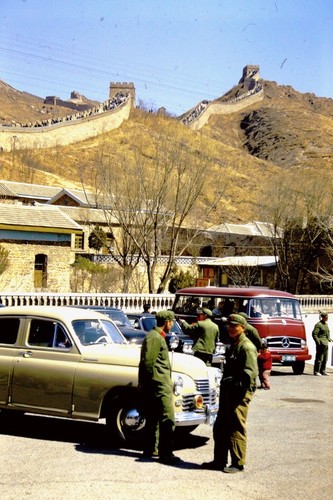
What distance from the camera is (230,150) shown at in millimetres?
148375

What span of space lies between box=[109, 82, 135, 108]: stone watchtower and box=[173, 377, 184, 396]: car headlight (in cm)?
12563

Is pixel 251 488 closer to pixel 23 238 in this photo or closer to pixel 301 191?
pixel 23 238

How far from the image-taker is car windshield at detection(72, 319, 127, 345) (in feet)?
37.1

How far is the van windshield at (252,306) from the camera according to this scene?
68.1 feet

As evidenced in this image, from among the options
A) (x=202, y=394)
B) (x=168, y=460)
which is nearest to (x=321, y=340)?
(x=202, y=394)

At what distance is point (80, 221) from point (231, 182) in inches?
2525

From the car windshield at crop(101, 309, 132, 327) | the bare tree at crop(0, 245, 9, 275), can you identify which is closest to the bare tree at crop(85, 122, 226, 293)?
the bare tree at crop(0, 245, 9, 275)

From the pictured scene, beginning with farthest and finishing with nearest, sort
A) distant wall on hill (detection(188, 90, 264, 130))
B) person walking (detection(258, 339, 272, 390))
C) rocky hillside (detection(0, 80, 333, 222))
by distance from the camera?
distant wall on hill (detection(188, 90, 264, 130)) < rocky hillside (detection(0, 80, 333, 222)) < person walking (detection(258, 339, 272, 390))

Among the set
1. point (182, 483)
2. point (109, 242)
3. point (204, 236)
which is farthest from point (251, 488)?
point (204, 236)

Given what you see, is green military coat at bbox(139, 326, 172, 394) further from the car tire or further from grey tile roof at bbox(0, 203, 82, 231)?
grey tile roof at bbox(0, 203, 82, 231)

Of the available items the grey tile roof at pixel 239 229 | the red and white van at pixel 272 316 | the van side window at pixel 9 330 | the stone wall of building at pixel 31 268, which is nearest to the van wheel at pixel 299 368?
the red and white van at pixel 272 316

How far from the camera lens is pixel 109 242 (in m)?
60.1

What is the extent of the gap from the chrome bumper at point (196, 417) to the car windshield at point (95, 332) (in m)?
1.70

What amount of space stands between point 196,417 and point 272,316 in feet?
35.5
